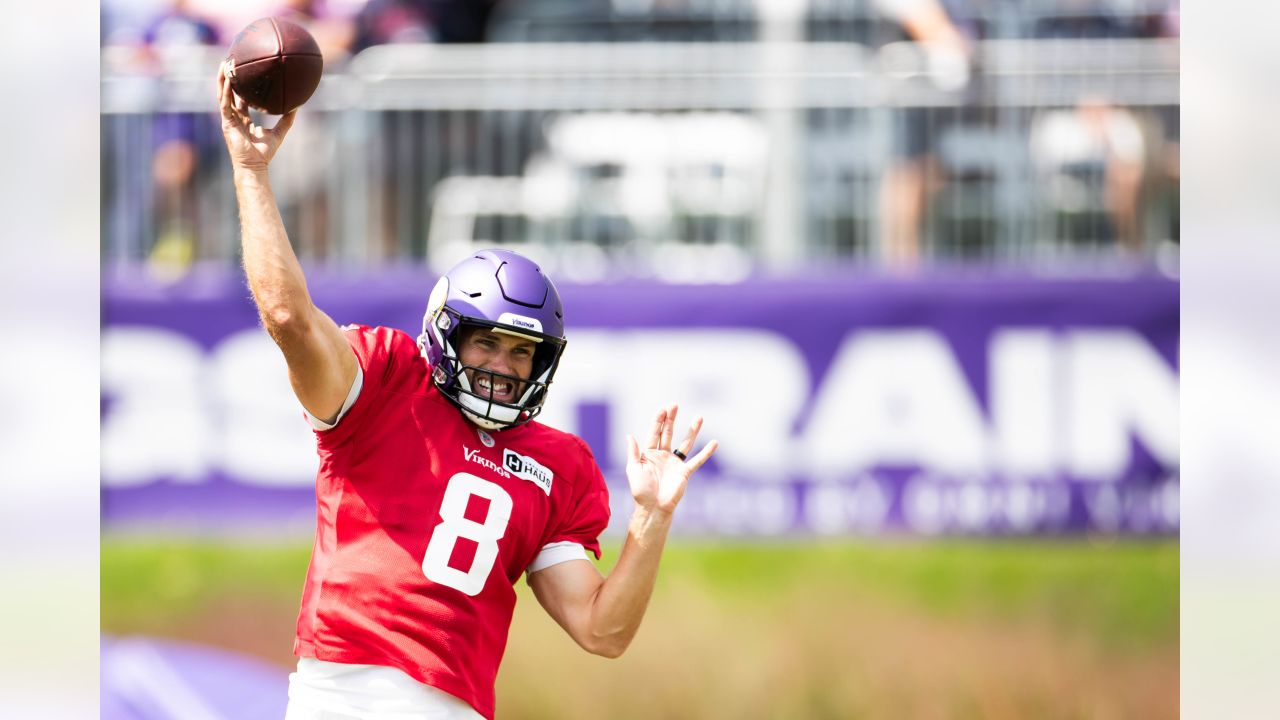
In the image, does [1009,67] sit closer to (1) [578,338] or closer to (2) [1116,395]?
(2) [1116,395]

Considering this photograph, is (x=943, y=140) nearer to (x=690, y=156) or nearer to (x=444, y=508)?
(x=690, y=156)

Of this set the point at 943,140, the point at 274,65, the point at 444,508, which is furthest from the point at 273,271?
the point at 943,140

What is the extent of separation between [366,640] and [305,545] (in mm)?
3522

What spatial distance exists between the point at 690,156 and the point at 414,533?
13.4ft

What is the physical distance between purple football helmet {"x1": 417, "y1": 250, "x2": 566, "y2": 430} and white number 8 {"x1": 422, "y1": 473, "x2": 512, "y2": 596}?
167 millimetres

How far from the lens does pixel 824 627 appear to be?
6891 mm

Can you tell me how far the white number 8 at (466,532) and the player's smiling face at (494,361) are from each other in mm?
232

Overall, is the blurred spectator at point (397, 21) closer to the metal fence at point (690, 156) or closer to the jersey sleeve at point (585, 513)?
the metal fence at point (690, 156)

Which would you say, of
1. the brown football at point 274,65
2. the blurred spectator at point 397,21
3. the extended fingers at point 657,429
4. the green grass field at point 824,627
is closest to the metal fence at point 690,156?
the blurred spectator at point 397,21

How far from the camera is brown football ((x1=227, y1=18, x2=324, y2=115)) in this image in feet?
11.5

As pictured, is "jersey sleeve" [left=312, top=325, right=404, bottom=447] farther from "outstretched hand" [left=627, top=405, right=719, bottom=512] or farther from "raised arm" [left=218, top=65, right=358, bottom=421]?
"outstretched hand" [left=627, top=405, right=719, bottom=512]

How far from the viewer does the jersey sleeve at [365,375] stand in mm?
3645
